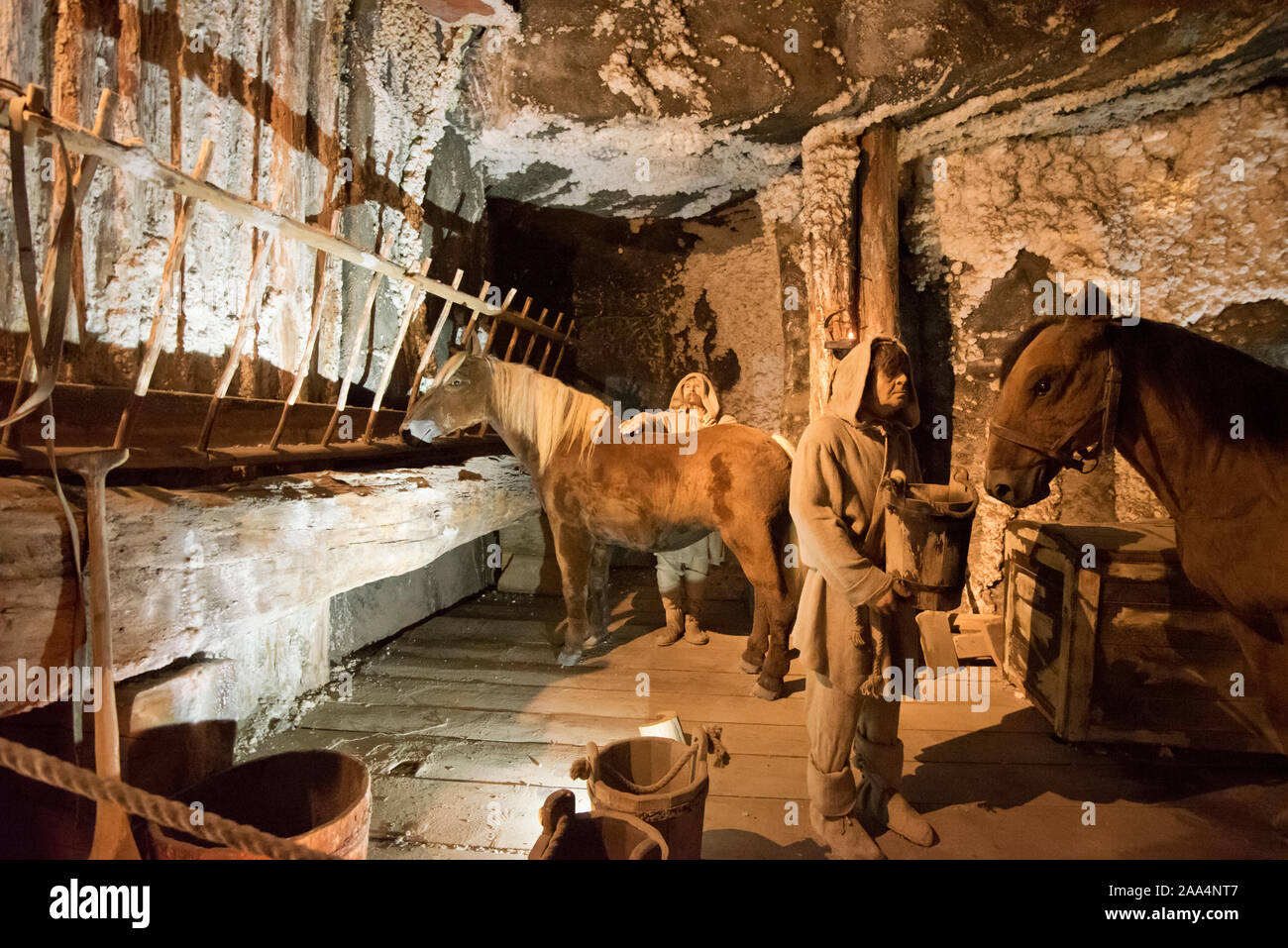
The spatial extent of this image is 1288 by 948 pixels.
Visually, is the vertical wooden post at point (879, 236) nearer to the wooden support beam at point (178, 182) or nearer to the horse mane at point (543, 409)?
the horse mane at point (543, 409)

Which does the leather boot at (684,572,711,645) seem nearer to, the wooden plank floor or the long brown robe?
the wooden plank floor

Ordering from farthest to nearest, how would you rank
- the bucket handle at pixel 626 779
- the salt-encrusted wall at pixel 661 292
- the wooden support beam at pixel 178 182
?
the salt-encrusted wall at pixel 661 292 < the bucket handle at pixel 626 779 < the wooden support beam at pixel 178 182

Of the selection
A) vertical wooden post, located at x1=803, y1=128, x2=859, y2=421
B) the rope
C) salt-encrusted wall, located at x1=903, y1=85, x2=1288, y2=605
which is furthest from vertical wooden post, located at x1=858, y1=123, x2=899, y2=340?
the rope

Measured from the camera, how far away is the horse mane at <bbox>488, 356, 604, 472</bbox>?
3918 mm

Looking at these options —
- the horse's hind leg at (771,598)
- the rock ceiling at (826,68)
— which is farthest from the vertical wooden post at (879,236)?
the horse's hind leg at (771,598)

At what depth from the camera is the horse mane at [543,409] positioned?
3.92 meters

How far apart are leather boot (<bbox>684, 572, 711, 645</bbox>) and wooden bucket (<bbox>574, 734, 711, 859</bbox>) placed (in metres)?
2.05

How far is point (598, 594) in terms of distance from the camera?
420cm

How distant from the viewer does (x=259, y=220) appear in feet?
7.75

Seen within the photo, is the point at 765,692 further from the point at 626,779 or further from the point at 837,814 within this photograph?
the point at 626,779

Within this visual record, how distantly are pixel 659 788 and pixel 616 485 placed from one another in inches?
80.8

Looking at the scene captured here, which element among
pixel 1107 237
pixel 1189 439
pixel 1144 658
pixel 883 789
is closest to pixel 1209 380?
pixel 1189 439

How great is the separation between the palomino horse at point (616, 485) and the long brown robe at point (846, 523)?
1.26 meters

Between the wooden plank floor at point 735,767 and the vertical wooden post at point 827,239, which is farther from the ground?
the vertical wooden post at point 827,239
